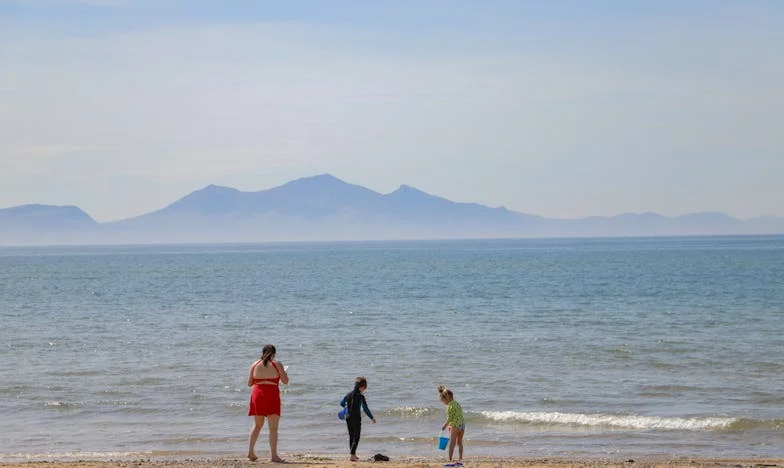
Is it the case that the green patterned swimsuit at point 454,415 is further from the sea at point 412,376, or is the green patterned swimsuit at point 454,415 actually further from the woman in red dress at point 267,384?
the woman in red dress at point 267,384

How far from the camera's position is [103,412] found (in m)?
20.3

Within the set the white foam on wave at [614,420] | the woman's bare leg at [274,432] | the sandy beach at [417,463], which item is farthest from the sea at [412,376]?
the woman's bare leg at [274,432]

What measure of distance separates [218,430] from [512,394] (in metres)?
6.56

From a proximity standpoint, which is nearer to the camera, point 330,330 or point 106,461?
point 106,461

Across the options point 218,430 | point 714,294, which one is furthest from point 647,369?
point 714,294

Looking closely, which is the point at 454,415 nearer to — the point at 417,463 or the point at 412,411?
the point at 417,463

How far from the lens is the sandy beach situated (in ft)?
47.0

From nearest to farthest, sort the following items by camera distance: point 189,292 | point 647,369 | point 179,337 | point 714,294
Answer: point 647,369 < point 179,337 < point 714,294 < point 189,292

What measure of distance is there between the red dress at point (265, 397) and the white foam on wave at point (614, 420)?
6259 mm

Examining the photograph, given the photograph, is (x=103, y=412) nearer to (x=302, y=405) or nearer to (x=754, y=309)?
(x=302, y=405)

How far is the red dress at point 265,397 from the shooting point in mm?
14117

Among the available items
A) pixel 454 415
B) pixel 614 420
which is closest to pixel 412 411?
pixel 614 420

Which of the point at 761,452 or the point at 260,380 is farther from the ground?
the point at 260,380

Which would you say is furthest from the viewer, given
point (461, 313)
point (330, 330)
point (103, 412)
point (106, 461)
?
point (461, 313)
